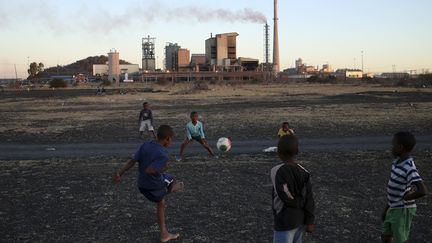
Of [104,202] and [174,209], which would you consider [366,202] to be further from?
[104,202]

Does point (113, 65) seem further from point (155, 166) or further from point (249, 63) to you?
point (155, 166)

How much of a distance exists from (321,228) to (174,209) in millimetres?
2333

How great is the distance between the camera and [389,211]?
4.57 metres

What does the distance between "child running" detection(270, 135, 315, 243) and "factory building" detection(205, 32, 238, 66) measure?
132882 mm

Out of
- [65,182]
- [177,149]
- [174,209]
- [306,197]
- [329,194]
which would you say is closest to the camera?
[306,197]

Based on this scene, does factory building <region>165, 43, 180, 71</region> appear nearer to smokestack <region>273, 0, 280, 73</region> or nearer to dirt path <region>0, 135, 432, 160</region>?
smokestack <region>273, 0, 280, 73</region>

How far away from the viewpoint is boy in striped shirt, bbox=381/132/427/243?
4.36 metres

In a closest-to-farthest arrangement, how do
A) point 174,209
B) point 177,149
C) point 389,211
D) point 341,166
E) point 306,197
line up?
point 306,197 < point 389,211 < point 174,209 < point 341,166 < point 177,149

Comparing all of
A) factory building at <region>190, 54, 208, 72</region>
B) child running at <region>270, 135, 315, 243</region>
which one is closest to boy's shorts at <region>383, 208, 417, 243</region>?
child running at <region>270, 135, 315, 243</region>

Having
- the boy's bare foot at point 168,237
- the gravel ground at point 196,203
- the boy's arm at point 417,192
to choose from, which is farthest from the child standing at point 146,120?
the boy's arm at point 417,192

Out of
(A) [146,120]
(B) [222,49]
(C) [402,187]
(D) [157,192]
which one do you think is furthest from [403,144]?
(B) [222,49]

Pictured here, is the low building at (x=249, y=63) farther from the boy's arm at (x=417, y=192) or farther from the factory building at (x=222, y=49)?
the boy's arm at (x=417, y=192)

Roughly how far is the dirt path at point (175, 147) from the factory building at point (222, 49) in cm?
12180

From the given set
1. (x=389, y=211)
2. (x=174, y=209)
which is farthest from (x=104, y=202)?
(x=389, y=211)
